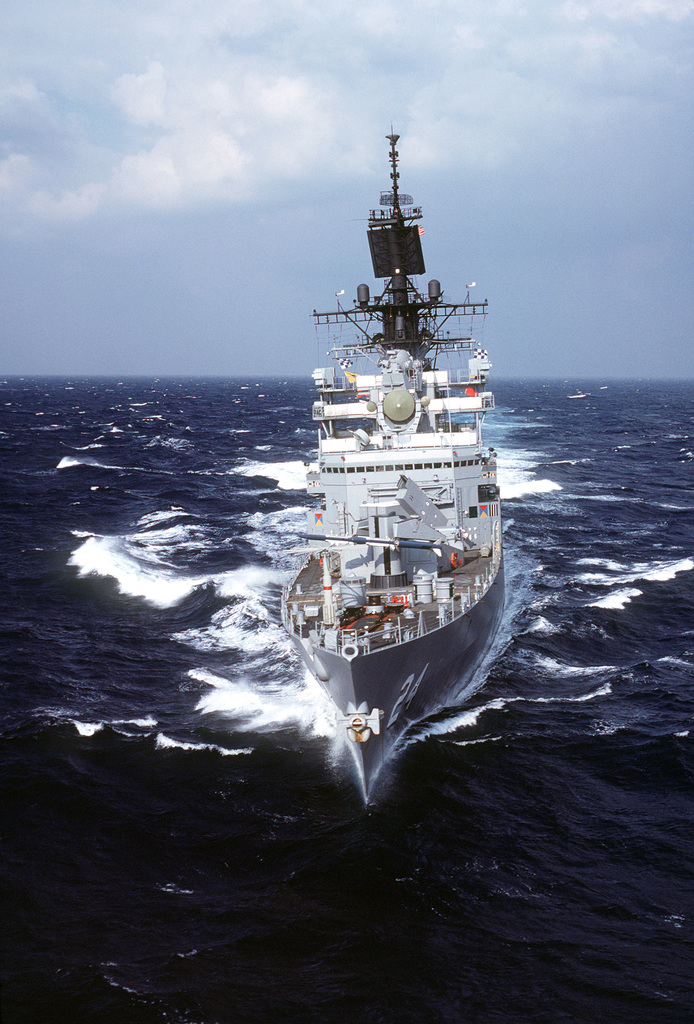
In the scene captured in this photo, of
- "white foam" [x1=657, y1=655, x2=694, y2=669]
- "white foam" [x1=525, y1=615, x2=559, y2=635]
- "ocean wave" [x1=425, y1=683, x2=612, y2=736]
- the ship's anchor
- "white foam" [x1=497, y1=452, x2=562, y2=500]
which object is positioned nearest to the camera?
the ship's anchor

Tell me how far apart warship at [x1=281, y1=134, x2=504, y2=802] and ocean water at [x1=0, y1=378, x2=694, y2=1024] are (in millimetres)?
1625

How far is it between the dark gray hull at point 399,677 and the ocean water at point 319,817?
591 mm

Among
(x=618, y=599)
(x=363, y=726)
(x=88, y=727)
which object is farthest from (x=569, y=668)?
(x=88, y=727)

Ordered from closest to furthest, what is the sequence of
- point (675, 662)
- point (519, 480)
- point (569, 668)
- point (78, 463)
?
point (569, 668), point (675, 662), point (519, 480), point (78, 463)

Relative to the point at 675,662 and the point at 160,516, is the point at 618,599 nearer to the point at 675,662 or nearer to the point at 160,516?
the point at 675,662

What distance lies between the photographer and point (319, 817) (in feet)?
51.5

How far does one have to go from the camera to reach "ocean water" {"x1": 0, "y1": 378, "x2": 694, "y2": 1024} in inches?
458

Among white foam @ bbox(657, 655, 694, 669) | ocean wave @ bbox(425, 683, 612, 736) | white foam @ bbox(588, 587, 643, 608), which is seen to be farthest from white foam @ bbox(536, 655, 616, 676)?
white foam @ bbox(588, 587, 643, 608)

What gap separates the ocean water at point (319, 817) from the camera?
11.6 m

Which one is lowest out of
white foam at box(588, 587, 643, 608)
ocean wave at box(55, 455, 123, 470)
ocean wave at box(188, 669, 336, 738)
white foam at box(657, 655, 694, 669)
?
white foam at box(657, 655, 694, 669)

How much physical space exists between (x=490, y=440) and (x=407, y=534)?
54.7 meters

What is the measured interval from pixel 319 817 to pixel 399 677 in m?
3.05

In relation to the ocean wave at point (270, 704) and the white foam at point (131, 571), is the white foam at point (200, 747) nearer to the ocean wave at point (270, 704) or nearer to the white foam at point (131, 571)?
the ocean wave at point (270, 704)

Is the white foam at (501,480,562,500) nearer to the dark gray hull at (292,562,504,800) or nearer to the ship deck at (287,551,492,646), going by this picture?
the ship deck at (287,551,492,646)
